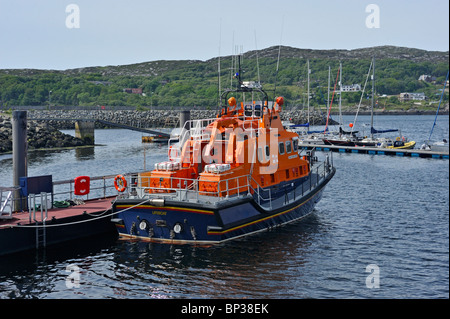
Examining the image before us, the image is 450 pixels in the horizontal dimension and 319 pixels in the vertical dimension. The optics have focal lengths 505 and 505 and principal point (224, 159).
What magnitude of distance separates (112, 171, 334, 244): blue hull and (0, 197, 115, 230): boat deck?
1.47 metres

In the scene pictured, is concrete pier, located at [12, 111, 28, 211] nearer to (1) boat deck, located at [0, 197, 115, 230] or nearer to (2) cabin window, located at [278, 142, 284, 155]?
(1) boat deck, located at [0, 197, 115, 230]

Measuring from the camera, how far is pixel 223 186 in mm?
19828

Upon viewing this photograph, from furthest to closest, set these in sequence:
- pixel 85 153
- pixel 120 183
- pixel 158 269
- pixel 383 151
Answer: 1. pixel 85 153
2. pixel 383 151
3. pixel 120 183
4. pixel 158 269

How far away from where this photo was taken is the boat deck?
19000 mm

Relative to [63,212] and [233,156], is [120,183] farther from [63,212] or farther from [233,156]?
[233,156]

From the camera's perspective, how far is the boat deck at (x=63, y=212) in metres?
19.0

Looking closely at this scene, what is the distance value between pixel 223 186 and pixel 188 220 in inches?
78.3

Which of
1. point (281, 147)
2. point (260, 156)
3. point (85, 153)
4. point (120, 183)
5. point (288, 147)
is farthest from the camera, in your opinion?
point (85, 153)

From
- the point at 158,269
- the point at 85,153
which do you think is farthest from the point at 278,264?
the point at 85,153

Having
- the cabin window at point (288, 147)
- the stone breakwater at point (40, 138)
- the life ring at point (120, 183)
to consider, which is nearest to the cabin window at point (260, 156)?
the cabin window at point (288, 147)

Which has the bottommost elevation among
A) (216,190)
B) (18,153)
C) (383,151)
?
(383,151)

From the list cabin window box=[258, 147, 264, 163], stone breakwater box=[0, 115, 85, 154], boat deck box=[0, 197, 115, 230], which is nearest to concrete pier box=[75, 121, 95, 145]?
stone breakwater box=[0, 115, 85, 154]

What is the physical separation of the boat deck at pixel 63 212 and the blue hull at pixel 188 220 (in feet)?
4.83
